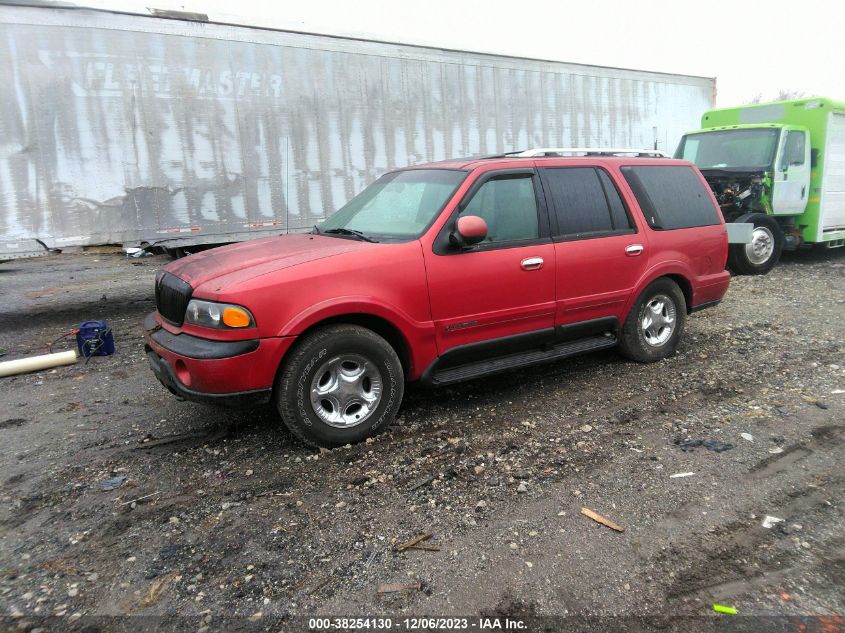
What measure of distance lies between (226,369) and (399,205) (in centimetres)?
190

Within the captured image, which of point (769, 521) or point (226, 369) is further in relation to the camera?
point (226, 369)

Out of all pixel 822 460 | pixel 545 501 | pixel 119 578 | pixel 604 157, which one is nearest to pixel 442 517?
pixel 545 501

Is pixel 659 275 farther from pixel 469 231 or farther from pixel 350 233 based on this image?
pixel 350 233

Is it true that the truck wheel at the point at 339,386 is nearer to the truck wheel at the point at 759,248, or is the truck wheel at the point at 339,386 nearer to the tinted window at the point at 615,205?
the tinted window at the point at 615,205

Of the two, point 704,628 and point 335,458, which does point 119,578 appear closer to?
point 335,458

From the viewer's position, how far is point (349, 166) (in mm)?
9391

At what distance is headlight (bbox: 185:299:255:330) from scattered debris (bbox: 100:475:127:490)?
3.46 ft

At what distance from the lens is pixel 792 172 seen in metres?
10.2

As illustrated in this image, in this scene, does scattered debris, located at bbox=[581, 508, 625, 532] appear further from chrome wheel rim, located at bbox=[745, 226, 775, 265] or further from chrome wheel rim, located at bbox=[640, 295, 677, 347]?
chrome wheel rim, located at bbox=[745, 226, 775, 265]

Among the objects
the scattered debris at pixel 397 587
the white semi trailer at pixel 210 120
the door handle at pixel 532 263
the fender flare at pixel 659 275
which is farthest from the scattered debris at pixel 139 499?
the white semi trailer at pixel 210 120

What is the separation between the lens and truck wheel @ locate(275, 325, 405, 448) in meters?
3.69

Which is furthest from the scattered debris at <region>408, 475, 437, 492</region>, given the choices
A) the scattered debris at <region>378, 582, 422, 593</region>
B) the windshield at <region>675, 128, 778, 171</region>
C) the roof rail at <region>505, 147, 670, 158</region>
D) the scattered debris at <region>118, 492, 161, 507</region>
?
the windshield at <region>675, 128, 778, 171</region>

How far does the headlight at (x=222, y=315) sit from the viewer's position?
352 centimetres

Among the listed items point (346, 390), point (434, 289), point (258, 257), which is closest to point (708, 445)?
point (434, 289)
